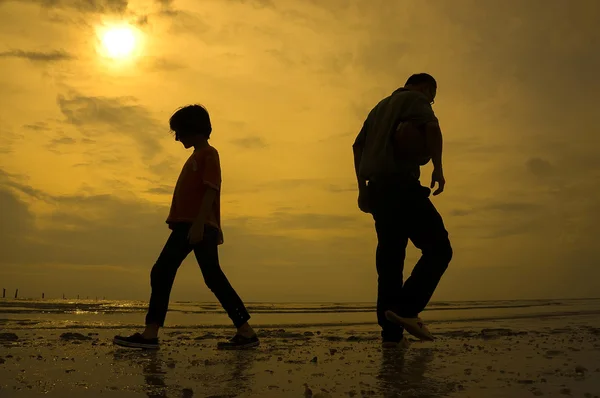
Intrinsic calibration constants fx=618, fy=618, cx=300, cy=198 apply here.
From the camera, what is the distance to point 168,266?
575cm

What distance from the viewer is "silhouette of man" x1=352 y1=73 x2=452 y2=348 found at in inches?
206

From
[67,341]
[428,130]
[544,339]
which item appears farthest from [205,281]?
[544,339]

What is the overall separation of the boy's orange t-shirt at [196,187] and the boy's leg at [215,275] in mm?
155

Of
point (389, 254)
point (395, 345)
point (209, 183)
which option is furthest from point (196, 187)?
point (395, 345)

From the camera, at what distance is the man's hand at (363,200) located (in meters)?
5.72

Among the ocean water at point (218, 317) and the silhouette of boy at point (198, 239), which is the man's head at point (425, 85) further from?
the ocean water at point (218, 317)

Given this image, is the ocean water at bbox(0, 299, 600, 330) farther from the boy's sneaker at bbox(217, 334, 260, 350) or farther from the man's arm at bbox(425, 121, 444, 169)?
the man's arm at bbox(425, 121, 444, 169)

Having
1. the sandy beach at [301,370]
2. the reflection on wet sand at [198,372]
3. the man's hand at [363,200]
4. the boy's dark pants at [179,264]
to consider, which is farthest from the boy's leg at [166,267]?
the man's hand at [363,200]

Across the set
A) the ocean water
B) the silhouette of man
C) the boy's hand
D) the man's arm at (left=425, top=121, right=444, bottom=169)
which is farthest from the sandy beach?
the ocean water

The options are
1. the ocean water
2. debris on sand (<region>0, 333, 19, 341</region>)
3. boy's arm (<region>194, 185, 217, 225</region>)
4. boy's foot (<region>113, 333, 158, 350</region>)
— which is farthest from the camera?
the ocean water

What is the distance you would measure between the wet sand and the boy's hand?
3.17 feet

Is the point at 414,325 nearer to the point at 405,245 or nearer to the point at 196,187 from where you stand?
the point at 405,245

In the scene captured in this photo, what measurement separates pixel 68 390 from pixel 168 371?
2.66ft

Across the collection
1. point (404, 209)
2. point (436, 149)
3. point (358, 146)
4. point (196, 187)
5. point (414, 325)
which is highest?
point (358, 146)
